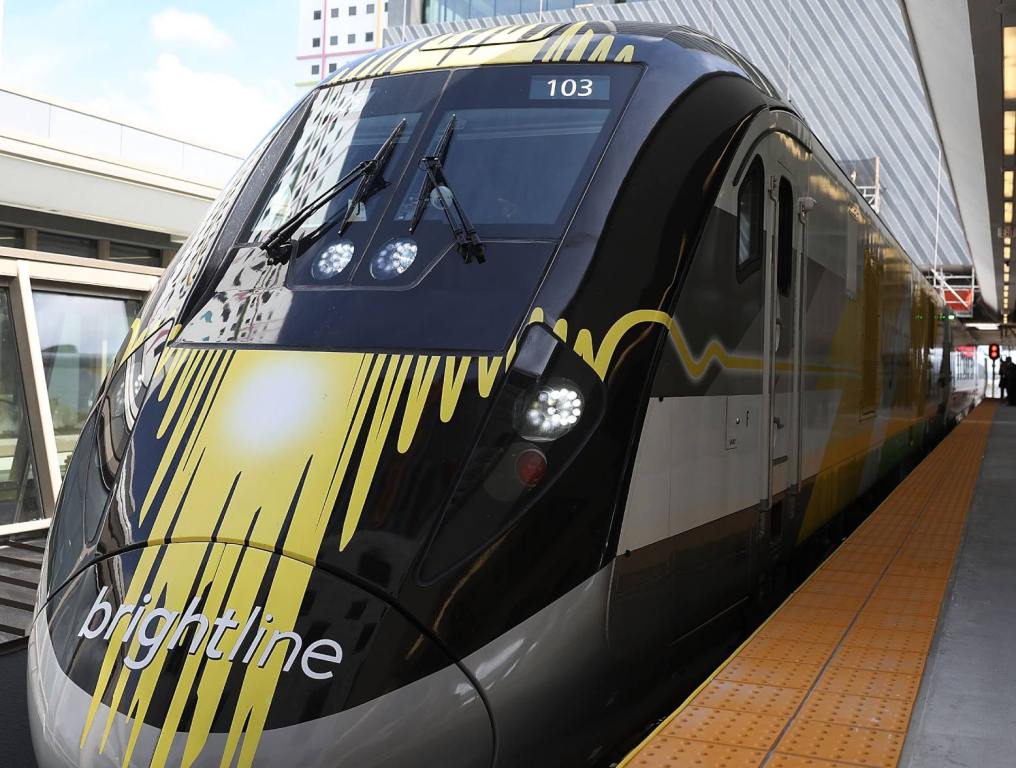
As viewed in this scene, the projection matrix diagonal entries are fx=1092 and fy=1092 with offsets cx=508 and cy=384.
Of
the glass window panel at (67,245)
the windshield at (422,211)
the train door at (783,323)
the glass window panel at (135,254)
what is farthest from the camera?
the glass window panel at (135,254)

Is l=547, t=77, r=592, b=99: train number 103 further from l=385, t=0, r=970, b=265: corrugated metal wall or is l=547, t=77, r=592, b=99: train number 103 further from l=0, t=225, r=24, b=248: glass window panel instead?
l=385, t=0, r=970, b=265: corrugated metal wall

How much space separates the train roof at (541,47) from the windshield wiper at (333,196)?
20.7 inches

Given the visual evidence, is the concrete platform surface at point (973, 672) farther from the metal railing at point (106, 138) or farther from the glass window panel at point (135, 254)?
the glass window panel at point (135, 254)

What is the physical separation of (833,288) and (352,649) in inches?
191

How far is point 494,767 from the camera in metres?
3.10

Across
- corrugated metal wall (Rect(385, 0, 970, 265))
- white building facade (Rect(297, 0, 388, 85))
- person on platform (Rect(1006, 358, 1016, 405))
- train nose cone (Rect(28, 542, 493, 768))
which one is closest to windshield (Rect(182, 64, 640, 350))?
train nose cone (Rect(28, 542, 493, 768))

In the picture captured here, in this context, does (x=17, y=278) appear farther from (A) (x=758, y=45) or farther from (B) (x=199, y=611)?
(A) (x=758, y=45)

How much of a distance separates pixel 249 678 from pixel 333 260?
1619 millimetres

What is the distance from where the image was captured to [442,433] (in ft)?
10.9

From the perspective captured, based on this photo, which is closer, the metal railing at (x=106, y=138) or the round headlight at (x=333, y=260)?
the round headlight at (x=333, y=260)

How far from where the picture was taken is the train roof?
14.2 ft

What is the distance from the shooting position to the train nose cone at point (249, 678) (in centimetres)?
284

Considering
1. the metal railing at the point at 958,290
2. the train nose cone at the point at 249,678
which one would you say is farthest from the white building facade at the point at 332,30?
the train nose cone at the point at 249,678

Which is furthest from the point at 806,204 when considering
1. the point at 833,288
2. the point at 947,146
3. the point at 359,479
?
the point at 947,146
